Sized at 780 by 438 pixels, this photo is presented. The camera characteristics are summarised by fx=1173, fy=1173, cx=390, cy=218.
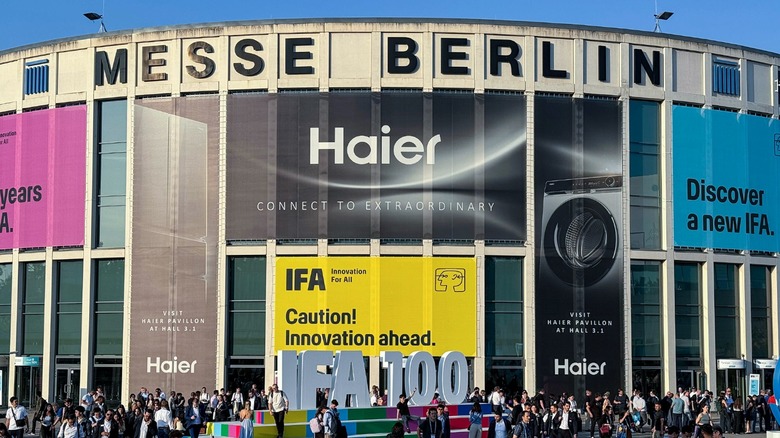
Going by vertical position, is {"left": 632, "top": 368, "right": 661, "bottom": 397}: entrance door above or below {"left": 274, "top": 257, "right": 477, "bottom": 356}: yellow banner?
below

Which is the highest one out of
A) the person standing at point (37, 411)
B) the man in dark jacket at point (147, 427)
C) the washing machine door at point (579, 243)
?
the washing machine door at point (579, 243)

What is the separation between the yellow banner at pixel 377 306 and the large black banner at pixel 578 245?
3711 millimetres

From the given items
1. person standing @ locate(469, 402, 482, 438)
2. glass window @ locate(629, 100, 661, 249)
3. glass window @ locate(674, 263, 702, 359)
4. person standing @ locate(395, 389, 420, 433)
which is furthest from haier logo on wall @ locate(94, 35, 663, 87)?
person standing @ locate(469, 402, 482, 438)

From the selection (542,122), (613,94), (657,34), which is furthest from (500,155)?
(657,34)

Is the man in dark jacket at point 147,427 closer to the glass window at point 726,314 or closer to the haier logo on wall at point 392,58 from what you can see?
the haier logo on wall at point 392,58

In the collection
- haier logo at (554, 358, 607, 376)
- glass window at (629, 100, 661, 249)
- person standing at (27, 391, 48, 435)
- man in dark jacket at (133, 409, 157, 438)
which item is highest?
glass window at (629, 100, 661, 249)

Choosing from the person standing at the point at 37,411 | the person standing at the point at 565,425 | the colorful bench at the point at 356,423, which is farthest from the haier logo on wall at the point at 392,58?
the person standing at the point at 565,425

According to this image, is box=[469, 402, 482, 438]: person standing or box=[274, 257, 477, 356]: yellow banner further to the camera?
box=[274, 257, 477, 356]: yellow banner

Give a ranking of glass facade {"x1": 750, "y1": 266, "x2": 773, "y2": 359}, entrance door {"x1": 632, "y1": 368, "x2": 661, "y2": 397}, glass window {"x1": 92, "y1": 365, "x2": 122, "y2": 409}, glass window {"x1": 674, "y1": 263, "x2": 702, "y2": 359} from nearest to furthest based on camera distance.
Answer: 1. entrance door {"x1": 632, "y1": 368, "x2": 661, "y2": 397}
2. glass window {"x1": 92, "y1": 365, "x2": 122, "y2": 409}
3. glass window {"x1": 674, "y1": 263, "x2": 702, "y2": 359}
4. glass facade {"x1": 750, "y1": 266, "x2": 773, "y2": 359}

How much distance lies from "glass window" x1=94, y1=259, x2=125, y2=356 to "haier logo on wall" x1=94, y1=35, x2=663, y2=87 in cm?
906

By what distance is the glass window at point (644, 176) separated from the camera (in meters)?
54.6

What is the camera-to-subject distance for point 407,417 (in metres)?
36.3

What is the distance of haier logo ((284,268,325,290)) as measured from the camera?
171 feet

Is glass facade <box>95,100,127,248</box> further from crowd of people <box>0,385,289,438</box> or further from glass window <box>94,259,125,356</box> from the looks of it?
crowd of people <box>0,385,289,438</box>
